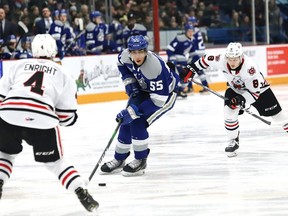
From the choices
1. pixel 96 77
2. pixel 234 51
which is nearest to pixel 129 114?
pixel 234 51

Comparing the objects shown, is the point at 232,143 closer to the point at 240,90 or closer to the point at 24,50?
the point at 240,90

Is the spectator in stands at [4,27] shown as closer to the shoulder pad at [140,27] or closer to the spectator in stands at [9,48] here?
the spectator in stands at [9,48]

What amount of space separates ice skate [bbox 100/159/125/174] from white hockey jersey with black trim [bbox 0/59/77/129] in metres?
1.59

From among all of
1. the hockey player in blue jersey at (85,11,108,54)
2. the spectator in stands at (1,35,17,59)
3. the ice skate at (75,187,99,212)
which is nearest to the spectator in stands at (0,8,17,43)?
the spectator in stands at (1,35,17,59)

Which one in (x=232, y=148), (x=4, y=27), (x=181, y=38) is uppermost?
(x=4, y=27)

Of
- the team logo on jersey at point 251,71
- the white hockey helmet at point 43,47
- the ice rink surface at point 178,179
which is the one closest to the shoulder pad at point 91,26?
the ice rink surface at point 178,179

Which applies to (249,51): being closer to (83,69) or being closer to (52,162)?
(83,69)

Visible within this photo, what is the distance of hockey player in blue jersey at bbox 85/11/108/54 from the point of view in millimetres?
12688

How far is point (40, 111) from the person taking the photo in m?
4.23

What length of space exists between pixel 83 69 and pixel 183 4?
3.81 metres

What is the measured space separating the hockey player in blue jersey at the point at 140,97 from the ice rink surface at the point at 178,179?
0.14m

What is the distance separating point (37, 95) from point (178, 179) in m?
1.69

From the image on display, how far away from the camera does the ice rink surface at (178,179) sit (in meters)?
4.65

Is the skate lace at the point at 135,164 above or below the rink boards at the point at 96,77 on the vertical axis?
above
